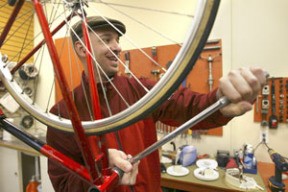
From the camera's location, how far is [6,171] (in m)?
1.97

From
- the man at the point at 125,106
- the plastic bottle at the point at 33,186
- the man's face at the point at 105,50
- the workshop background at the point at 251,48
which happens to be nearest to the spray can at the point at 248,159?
the workshop background at the point at 251,48

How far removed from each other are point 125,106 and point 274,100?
1278 mm

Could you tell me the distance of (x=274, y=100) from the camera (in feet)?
4.83

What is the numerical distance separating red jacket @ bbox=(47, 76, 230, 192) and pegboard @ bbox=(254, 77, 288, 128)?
1.07 meters

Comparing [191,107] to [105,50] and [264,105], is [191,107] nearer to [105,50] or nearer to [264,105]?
[105,50]

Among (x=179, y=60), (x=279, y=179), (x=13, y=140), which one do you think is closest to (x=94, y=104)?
(x=179, y=60)

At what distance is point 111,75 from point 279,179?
1113 millimetres

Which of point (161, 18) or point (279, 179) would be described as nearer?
point (279, 179)

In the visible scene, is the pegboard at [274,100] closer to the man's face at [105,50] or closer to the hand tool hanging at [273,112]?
the hand tool hanging at [273,112]

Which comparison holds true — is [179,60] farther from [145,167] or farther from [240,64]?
[240,64]

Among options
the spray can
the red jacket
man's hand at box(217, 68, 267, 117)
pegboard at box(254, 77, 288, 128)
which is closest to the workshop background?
pegboard at box(254, 77, 288, 128)

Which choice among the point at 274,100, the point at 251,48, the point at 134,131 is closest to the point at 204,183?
the point at 134,131

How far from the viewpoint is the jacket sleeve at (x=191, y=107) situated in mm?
499

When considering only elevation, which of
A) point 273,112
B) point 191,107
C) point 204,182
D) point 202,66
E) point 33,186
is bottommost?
point 33,186
